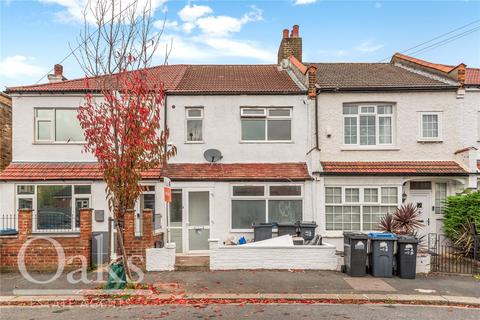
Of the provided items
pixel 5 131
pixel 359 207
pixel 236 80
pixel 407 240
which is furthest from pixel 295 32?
pixel 5 131

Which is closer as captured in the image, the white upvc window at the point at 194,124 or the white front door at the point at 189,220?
the white front door at the point at 189,220

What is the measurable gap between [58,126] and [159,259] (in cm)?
687

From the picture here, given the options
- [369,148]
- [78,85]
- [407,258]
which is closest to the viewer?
[407,258]

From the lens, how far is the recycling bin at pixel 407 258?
10.1 metres

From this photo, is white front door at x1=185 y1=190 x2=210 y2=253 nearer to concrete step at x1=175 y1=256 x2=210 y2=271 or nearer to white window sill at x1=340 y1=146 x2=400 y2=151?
concrete step at x1=175 y1=256 x2=210 y2=271

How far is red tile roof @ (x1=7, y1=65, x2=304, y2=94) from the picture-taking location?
14.0 meters

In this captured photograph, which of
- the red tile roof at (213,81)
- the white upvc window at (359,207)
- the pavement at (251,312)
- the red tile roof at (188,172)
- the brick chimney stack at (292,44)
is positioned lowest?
the pavement at (251,312)

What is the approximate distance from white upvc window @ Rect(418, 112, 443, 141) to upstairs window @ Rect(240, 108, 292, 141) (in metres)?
4.81

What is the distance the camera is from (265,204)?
13.5 meters

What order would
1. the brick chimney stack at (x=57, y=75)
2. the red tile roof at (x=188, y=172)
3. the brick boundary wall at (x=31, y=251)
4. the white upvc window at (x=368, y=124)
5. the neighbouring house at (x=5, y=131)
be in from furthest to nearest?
1. the brick chimney stack at (x=57, y=75)
2. the neighbouring house at (x=5, y=131)
3. the white upvc window at (x=368, y=124)
4. the red tile roof at (x=188, y=172)
5. the brick boundary wall at (x=31, y=251)

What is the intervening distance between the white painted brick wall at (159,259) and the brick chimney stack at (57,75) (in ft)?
35.5

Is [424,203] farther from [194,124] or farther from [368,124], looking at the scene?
[194,124]

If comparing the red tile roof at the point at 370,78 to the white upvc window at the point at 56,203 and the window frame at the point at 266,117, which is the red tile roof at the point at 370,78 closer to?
the window frame at the point at 266,117

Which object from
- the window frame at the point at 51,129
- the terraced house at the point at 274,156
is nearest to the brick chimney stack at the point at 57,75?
the terraced house at the point at 274,156
